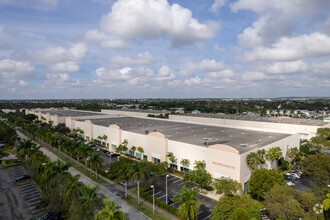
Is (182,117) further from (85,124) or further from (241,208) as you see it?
(241,208)

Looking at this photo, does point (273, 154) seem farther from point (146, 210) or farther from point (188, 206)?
point (146, 210)

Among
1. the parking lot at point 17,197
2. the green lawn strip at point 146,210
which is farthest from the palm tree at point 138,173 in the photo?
the parking lot at point 17,197

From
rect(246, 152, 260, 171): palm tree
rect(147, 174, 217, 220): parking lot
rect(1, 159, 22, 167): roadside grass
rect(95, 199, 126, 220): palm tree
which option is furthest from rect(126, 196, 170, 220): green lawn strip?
rect(1, 159, 22, 167): roadside grass

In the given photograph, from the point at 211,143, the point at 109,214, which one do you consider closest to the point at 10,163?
the point at 109,214

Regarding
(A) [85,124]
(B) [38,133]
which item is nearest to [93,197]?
(A) [85,124]

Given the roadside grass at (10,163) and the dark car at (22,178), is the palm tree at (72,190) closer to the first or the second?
the dark car at (22,178)
